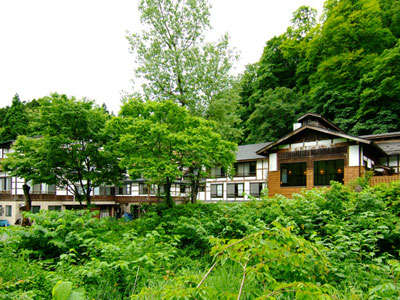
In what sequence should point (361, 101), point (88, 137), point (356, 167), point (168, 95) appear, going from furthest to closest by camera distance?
point (361, 101) → point (356, 167) → point (168, 95) → point (88, 137)

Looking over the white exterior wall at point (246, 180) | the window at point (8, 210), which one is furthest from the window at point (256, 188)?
the window at point (8, 210)

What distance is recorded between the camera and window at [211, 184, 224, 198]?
3238cm

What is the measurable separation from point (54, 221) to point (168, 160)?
397cm

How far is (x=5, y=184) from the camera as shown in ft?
108

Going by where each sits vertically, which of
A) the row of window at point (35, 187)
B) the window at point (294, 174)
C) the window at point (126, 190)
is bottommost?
the window at point (126, 190)

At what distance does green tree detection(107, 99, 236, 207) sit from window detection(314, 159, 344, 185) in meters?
13.7

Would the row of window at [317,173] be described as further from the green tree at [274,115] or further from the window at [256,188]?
the green tree at [274,115]

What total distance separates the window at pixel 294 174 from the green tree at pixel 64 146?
1544 centimetres

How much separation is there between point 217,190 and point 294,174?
10.8 m

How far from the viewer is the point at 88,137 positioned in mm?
13547

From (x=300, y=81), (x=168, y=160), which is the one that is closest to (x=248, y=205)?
(x=168, y=160)

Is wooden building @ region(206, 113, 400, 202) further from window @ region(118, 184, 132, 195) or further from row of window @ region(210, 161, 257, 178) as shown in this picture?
window @ region(118, 184, 132, 195)

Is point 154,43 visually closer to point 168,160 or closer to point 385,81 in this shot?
point 168,160

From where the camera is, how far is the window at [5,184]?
32.5m
